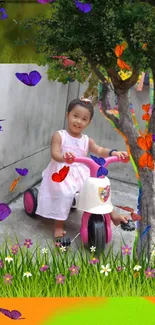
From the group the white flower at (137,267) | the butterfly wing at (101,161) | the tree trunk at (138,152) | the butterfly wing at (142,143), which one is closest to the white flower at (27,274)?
the white flower at (137,267)

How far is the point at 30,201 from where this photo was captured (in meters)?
4.22

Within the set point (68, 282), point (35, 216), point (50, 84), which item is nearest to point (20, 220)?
point (35, 216)

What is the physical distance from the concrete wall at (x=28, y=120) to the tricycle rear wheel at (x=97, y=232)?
931mm

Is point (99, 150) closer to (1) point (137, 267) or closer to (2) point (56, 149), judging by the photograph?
(2) point (56, 149)

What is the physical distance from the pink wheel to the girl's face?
28.1 inches

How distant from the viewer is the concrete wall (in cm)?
394

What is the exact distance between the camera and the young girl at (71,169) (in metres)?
3.79

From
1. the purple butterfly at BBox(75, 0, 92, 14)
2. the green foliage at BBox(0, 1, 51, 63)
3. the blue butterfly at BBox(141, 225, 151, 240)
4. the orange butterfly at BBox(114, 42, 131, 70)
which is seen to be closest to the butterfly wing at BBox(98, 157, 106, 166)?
the blue butterfly at BBox(141, 225, 151, 240)

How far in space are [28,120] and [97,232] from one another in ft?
4.18

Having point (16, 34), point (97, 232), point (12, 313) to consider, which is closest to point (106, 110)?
point (97, 232)

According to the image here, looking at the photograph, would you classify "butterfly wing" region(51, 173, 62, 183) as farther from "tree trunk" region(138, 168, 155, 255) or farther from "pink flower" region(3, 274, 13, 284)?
"pink flower" region(3, 274, 13, 284)

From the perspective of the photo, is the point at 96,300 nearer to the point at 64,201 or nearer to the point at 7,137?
the point at 64,201

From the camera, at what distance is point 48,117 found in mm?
4402

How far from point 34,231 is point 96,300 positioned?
1368mm
